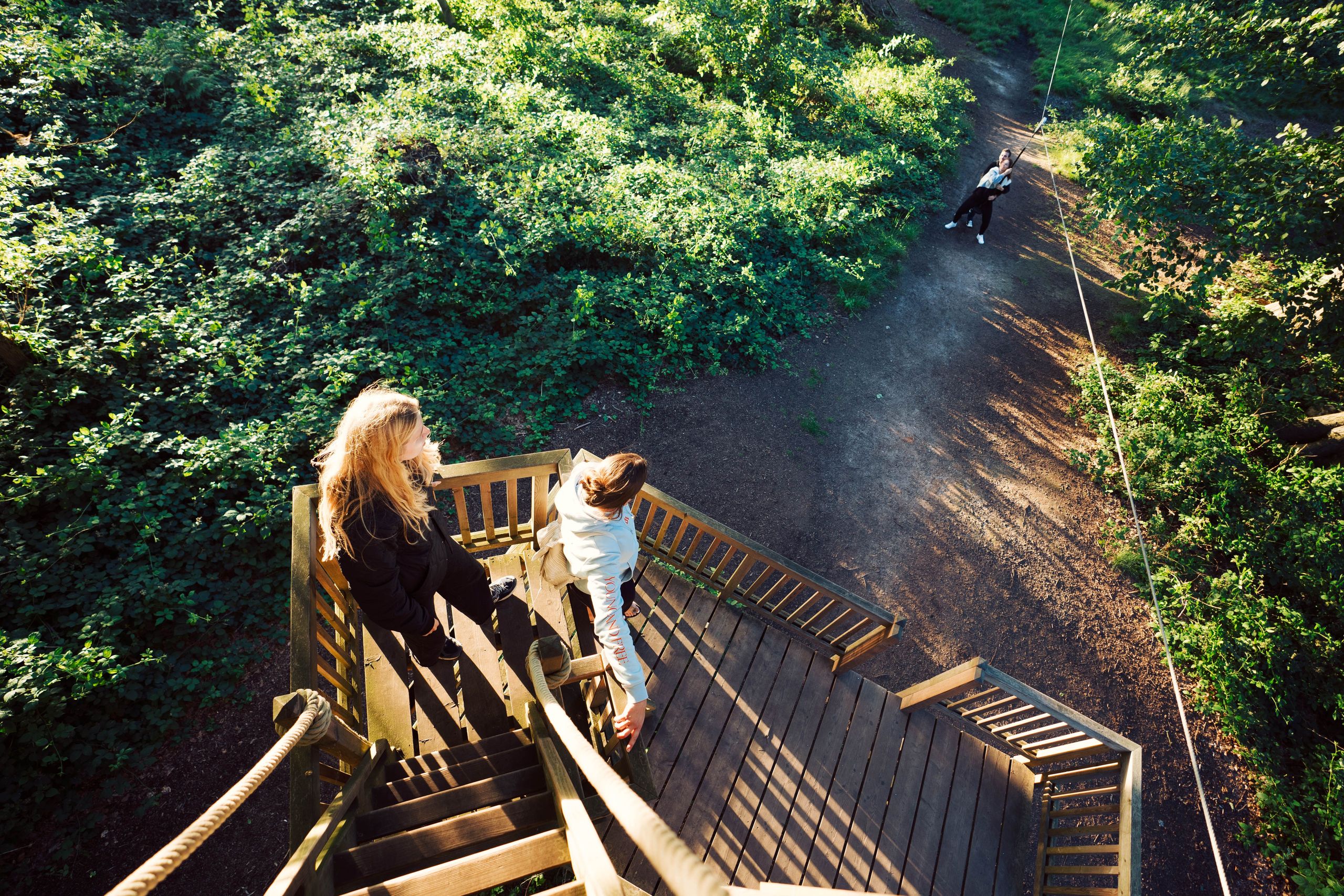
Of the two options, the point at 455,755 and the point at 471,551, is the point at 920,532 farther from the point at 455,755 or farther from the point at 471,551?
the point at 455,755

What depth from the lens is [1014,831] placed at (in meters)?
3.62

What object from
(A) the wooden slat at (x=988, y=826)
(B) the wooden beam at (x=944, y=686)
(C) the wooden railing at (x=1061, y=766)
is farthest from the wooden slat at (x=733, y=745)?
(A) the wooden slat at (x=988, y=826)

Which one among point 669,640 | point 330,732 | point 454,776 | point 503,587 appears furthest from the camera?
point 669,640

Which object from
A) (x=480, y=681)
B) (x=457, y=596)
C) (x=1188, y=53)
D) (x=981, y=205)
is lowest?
(x=480, y=681)

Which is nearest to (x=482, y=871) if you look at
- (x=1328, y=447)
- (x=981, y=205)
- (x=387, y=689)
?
(x=387, y=689)

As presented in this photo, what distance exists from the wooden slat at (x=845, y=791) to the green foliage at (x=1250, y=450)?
4211 mm

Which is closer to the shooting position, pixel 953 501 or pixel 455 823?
pixel 455 823

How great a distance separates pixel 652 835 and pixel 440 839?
1619 millimetres

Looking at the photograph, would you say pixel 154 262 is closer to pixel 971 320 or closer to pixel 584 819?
pixel 584 819

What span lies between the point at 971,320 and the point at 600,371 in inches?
250

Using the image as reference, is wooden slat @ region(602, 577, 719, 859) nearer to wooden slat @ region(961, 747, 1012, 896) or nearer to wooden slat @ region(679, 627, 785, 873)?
wooden slat @ region(679, 627, 785, 873)

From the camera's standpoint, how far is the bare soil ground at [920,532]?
350cm

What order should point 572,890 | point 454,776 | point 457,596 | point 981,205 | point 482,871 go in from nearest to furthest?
point 572,890
point 482,871
point 454,776
point 457,596
point 981,205

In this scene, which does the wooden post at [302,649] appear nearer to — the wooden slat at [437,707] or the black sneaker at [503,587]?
the wooden slat at [437,707]
